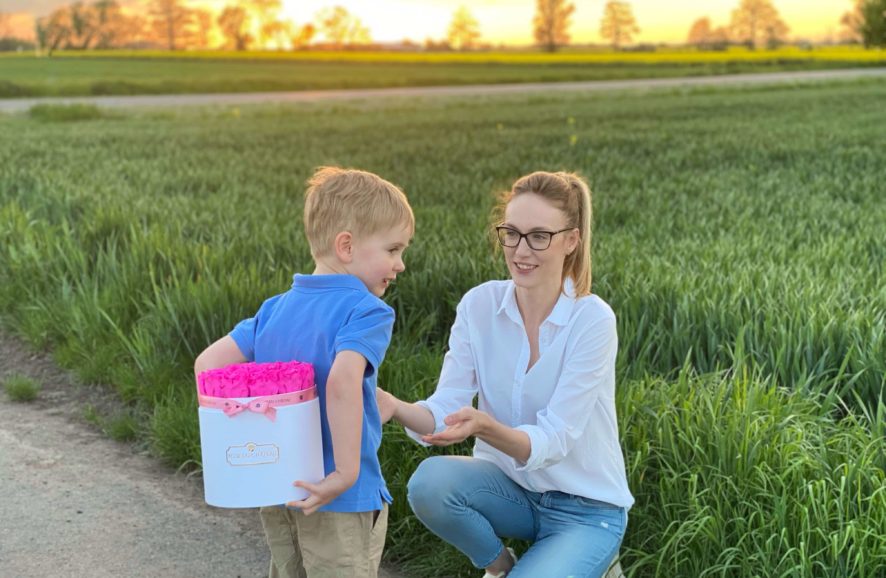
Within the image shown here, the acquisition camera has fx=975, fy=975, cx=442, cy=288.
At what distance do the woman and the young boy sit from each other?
→ 36 centimetres

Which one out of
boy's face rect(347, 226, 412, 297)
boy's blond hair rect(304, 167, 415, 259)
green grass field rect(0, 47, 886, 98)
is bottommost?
boy's face rect(347, 226, 412, 297)

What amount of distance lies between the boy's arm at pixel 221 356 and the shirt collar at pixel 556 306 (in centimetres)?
85

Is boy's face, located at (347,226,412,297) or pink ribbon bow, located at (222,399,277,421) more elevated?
boy's face, located at (347,226,412,297)

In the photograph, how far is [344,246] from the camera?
2.40m

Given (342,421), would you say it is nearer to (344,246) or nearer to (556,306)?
(344,246)

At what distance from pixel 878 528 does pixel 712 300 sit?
6.31 ft

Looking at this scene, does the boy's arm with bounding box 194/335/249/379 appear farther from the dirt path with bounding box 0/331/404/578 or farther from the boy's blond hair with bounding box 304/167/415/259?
the dirt path with bounding box 0/331/404/578

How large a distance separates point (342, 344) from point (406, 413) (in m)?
0.63

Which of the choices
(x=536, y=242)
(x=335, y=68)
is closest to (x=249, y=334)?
(x=536, y=242)

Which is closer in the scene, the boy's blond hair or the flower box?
the flower box

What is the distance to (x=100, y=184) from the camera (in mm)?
9828

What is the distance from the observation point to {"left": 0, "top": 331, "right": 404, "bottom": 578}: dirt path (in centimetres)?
337

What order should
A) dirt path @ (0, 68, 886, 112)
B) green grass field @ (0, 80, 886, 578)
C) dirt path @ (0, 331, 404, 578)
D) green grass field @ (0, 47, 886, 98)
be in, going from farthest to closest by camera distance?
green grass field @ (0, 47, 886, 98)
dirt path @ (0, 68, 886, 112)
dirt path @ (0, 331, 404, 578)
green grass field @ (0, 80, 886, 578)

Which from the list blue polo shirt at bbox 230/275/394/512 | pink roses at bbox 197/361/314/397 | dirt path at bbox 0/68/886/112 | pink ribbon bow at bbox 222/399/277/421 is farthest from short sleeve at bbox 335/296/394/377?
dirt path at bbox 0/68/886/112
